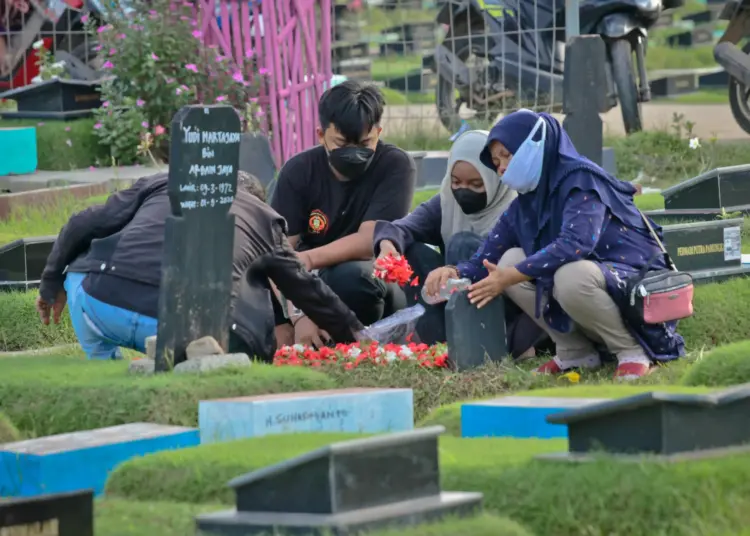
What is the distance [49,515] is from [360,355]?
3101 mm

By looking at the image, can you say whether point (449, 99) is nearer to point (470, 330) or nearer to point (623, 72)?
point (623, 72)

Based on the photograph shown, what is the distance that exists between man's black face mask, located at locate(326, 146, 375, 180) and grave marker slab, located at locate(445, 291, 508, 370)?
1.00 meters

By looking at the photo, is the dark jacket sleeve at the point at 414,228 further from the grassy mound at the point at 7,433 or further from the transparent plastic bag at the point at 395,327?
the grassy mound at the point at 7,433

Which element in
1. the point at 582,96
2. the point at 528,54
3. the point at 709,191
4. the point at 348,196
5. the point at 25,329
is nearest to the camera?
the point at 348,196

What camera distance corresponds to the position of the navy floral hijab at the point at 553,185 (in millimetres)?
6387

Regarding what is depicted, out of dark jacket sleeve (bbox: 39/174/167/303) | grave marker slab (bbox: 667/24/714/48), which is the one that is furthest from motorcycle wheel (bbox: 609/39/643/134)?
grave marker slab (bbox: 667/24/714/48)

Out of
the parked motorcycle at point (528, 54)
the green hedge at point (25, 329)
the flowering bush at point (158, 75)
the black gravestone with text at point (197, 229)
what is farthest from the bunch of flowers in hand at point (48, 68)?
the black gravestone with text at point (197, 229)

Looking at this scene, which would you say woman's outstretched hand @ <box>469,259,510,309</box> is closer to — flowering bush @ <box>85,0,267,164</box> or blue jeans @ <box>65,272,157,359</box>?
blue jeans @ <box>65,272,157,359</box>

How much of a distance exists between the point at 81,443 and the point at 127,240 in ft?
5.09

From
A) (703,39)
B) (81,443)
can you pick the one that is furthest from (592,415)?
(703,39)

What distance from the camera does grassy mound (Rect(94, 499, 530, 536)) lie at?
140 inches

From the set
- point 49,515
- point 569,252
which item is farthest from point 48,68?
point 49,515

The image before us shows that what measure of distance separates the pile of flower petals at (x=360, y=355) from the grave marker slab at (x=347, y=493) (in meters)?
2.82

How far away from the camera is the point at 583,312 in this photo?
629 cm
